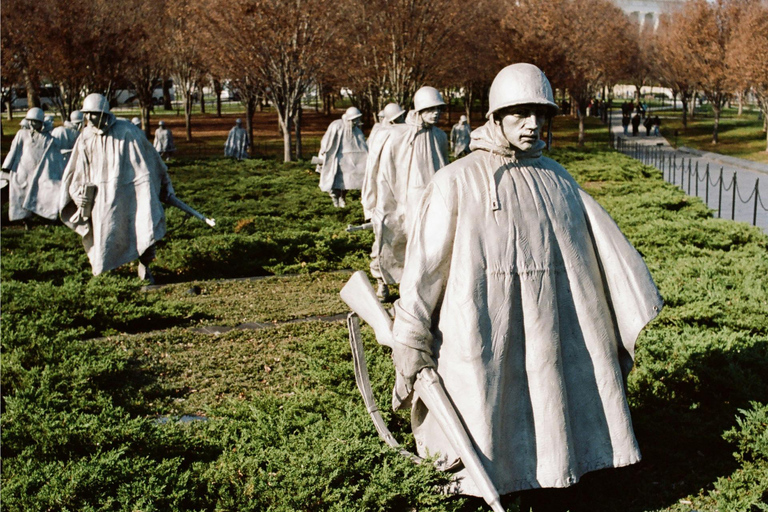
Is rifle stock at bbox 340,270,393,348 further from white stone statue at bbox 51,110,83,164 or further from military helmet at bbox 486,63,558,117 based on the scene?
white stone statue at bbox 51,110,83,164

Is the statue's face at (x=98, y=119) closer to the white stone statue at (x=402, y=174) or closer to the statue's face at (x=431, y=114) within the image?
the white stone statue at (x=402, y=174)

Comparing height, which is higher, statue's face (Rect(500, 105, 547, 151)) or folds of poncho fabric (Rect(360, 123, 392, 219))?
statue's face (Rect(500, 105, 547, 151))

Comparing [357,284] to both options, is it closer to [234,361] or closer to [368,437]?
[368,437]

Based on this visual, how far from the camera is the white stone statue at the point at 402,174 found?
30.4ft

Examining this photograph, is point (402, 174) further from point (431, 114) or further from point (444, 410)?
point (444, 410)

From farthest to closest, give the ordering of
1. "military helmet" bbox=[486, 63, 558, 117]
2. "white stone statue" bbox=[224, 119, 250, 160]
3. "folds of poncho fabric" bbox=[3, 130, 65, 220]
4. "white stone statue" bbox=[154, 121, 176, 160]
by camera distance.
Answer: "white stone statue" bbox=[154, 121, 176, 160]
"white stone statue" bbox=[224, 119, 250, 160]
"folds of poncho fabric" bbox=[3, 130, 65, 220]
"military helmet" bbox=[486, 63, 558, 117]

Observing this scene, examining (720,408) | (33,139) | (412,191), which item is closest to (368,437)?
(720,408)

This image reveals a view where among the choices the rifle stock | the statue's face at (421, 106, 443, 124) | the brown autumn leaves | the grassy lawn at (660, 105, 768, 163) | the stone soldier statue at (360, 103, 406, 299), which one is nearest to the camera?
the rifle stock

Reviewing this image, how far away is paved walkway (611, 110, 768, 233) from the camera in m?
17.4

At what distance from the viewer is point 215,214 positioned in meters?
16.2

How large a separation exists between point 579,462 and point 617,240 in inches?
40.0

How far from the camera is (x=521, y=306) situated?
3.81m

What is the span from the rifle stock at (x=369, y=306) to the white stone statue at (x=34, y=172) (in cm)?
1348

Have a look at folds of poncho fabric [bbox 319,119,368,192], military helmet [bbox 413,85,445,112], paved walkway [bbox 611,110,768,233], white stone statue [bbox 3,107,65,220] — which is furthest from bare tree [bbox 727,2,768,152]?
military helmet [bbox 413,85,445,112]
